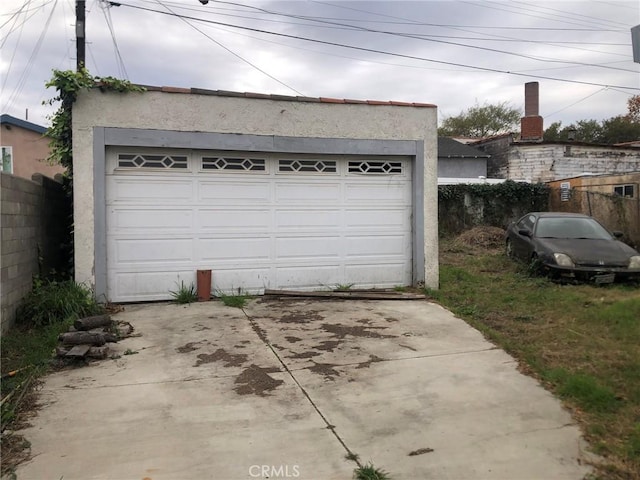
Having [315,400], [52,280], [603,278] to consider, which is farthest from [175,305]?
[603,278]

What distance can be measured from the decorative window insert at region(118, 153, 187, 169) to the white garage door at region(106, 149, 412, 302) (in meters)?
0.02

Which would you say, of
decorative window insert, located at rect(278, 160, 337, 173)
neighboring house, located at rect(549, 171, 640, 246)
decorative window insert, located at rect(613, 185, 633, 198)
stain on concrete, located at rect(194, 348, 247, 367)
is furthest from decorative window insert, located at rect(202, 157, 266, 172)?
decorative window insert, located at rect(613, 185, 633, 198)

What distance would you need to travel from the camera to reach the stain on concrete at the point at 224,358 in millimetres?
5227

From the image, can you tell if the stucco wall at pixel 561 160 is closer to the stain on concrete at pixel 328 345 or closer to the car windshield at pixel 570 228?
the car windshield at pixel 570 228

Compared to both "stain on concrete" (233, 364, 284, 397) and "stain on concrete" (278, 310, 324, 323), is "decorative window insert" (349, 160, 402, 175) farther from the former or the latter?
"stain on concrete" (233, 364, 284, 397)

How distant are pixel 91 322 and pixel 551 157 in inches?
845

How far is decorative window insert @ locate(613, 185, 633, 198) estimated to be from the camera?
13560 mm

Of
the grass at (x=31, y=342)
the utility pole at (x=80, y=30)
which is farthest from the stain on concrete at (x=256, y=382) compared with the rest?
the utility pole at (x=80, y=30)

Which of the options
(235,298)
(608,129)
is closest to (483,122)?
(608,129)

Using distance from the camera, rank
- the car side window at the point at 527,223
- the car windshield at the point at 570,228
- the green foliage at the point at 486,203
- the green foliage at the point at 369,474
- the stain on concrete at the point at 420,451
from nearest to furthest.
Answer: the green foliage at the point at 369,474 → the stain on concrete at the point at 420,451 → the car windshield at the point at 570,228 → the car side window at the point at 527,223 → the green foliage at the point at 486,203

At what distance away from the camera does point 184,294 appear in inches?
321

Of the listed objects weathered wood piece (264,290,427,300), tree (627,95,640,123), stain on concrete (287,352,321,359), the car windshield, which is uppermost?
tree (627,95,640,123)

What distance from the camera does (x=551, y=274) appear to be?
9180mm

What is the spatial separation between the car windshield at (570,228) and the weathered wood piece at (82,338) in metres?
8.40
